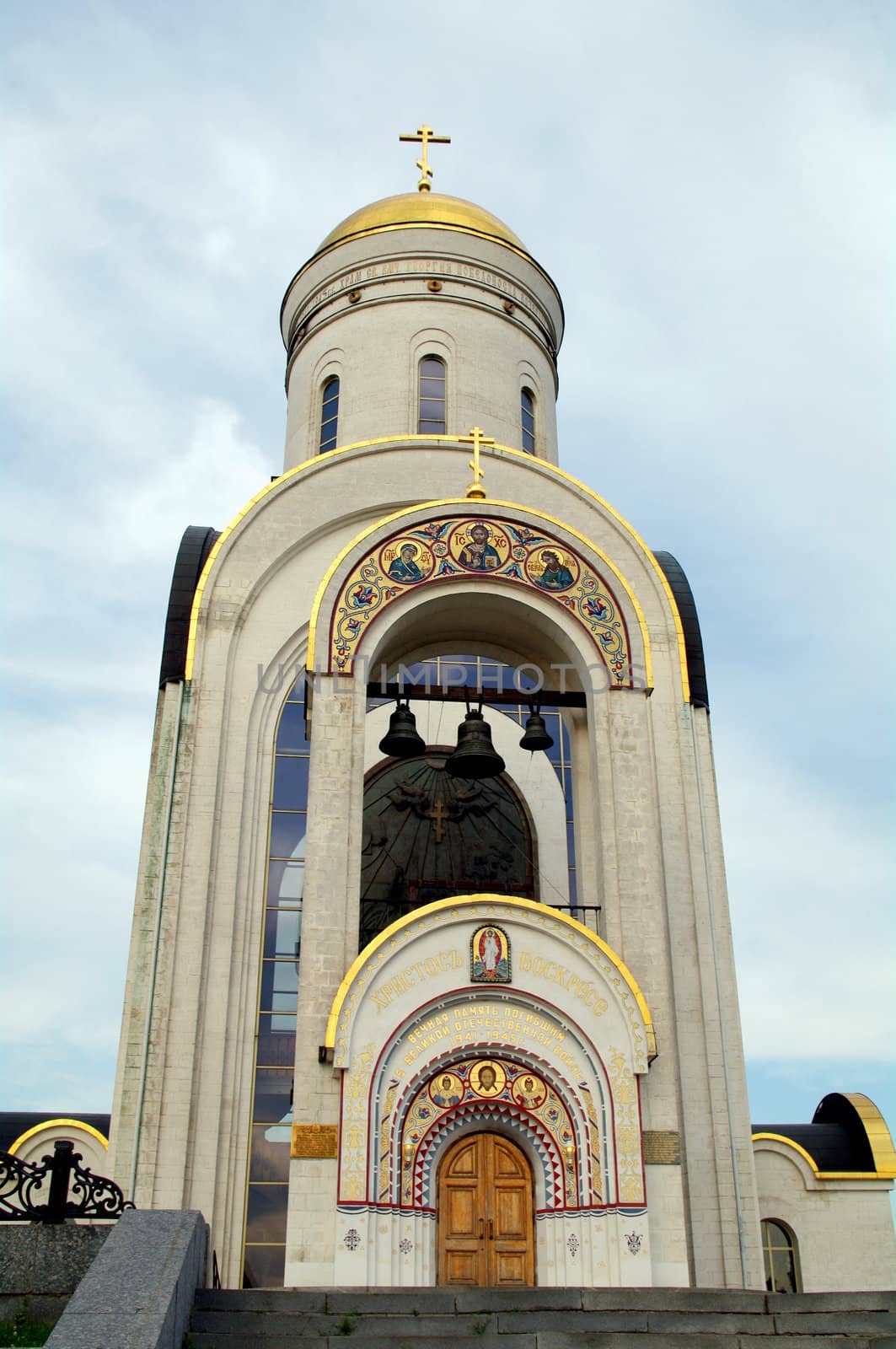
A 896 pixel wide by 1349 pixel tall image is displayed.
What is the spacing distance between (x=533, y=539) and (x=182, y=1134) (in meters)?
6.00

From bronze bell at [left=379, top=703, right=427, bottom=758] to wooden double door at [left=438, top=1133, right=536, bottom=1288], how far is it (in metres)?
3.29

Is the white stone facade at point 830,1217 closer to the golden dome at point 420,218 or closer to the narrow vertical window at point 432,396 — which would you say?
the narrow vertical window at point 432,396

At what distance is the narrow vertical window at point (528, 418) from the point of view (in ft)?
52.6

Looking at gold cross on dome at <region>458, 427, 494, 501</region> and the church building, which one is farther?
gold cross on dome at <region>458, 427, 494, 501</region>

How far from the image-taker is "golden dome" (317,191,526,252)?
16.4 metres

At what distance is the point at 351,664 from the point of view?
10.6 meters

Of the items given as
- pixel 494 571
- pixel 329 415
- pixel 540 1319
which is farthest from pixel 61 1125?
pixel 329 415

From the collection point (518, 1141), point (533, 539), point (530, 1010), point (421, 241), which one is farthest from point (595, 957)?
point (421, 241)

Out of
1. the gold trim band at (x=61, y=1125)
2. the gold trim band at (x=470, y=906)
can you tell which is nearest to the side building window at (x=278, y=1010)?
the gold trim band at (x=470, y=906)

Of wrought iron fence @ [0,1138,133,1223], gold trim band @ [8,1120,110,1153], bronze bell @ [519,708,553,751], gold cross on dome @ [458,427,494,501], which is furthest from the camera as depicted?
gold trim band @ [8,1120,110,1153]

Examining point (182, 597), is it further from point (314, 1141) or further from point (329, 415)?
point (314, 1141)

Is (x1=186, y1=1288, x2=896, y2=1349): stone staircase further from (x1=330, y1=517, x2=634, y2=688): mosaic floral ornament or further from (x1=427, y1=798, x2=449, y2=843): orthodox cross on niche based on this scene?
(x1=427, y1=798, x2=449, y2=843): orthodox cross on niche

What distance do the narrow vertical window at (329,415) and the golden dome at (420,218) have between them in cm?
209

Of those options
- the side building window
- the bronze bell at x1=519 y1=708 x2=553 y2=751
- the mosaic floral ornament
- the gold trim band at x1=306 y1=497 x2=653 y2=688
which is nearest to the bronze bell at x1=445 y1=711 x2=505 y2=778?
the bronze bell at x1=519 y1=708 x2=553 y2=751
